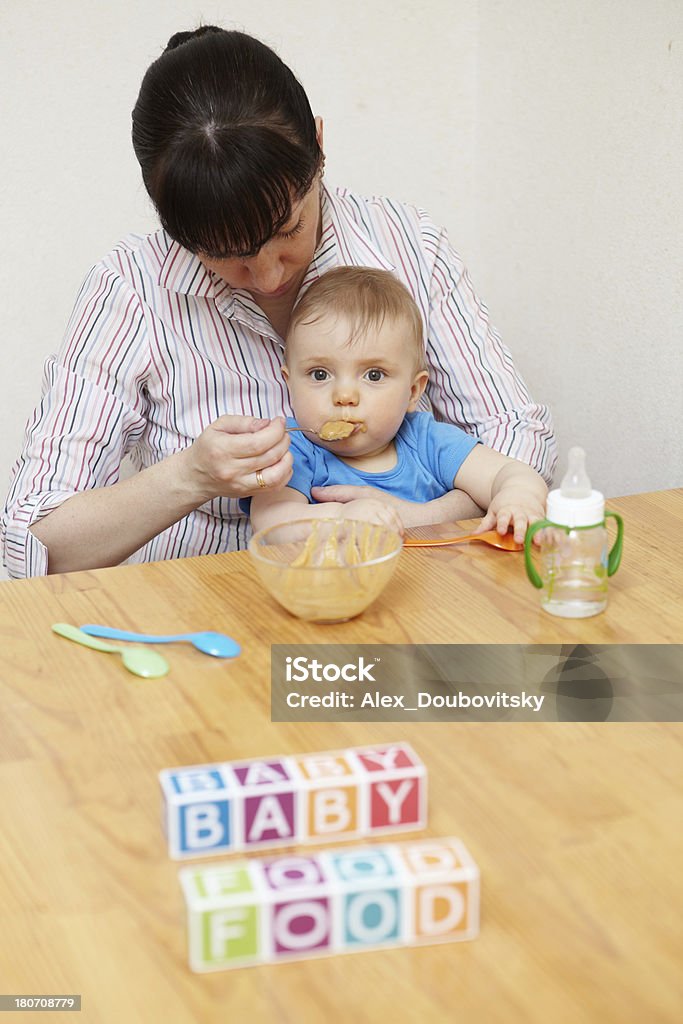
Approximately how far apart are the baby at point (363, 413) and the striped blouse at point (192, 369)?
96 millimetres

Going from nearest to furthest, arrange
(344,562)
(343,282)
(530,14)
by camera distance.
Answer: (344,562) < (343,282) < (530,14)

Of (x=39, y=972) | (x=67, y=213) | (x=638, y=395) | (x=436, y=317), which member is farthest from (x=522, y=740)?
(x=67, y=213)

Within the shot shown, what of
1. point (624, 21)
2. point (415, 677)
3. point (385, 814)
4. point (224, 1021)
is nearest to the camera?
point (224, 1021)

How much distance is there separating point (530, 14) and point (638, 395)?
0.80 m

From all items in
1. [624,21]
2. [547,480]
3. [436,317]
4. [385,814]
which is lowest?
[547,480]

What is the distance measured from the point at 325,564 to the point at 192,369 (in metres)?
0.56

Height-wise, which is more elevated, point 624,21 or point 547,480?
point 624,21

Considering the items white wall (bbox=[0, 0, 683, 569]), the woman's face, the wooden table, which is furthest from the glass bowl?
white wall (bbox=[0, 0, 683, 569])

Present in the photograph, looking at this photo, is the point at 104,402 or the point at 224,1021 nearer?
the point at 224,1021

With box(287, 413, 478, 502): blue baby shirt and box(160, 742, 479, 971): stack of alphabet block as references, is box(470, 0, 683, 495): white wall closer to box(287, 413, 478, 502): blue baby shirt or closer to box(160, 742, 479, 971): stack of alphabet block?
box(287, 413, 478, 502): blue baby shirt

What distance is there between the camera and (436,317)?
68.1 inches

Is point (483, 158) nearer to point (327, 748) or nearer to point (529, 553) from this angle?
point (529, 553)

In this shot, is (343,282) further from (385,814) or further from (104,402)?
(385,814)

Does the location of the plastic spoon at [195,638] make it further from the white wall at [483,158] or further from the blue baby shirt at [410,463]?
the white wall at [483,158]
